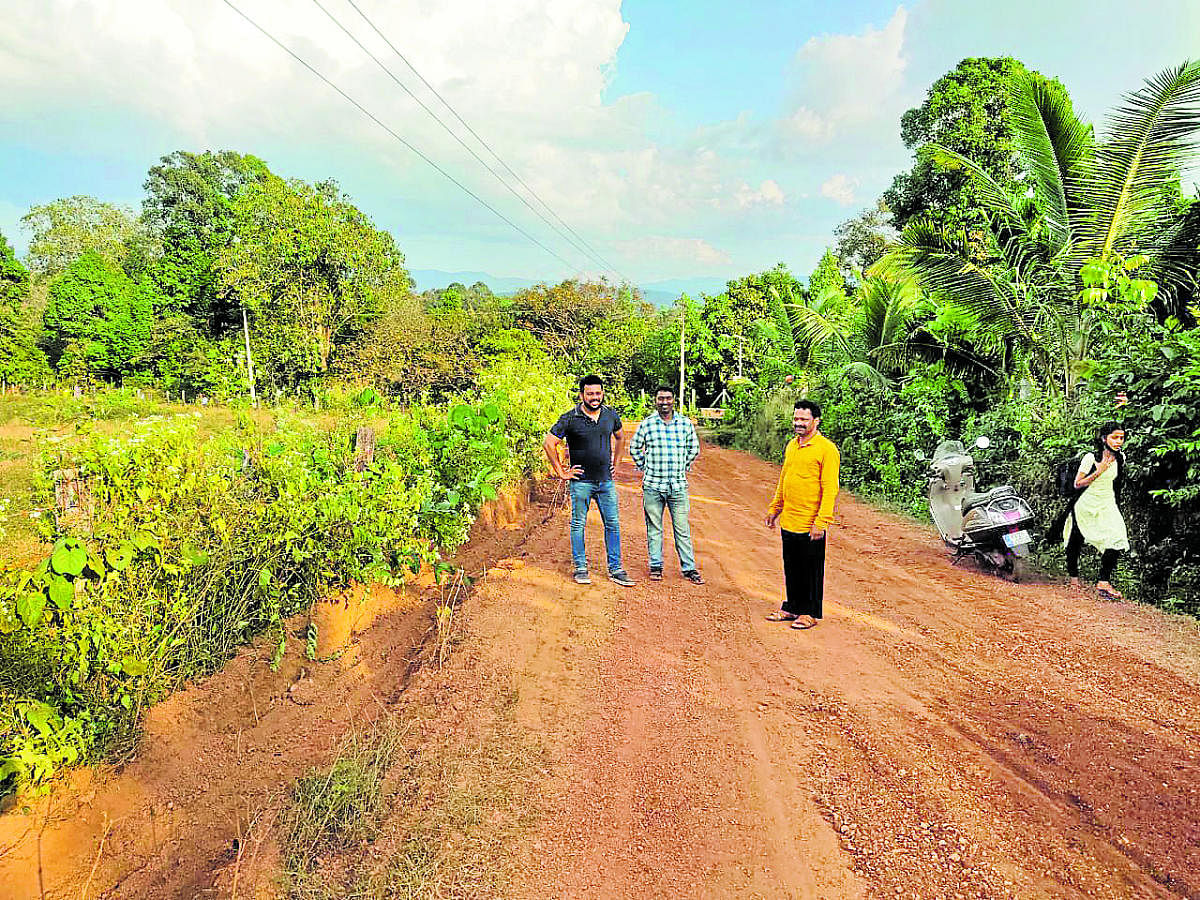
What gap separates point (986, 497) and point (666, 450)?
320cm

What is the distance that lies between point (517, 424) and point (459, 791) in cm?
750

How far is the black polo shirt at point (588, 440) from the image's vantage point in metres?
6.12

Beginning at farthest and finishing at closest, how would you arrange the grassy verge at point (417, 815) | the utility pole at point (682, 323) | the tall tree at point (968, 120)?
the utility pole at point (682, 323)
the tall tree at point (968, 120)
the grassy verge at point (417, 815)

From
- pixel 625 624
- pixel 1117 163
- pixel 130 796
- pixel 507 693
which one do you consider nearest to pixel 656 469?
pixel 625 624

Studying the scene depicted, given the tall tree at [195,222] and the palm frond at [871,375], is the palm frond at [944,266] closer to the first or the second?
the palm frond at [871,375]

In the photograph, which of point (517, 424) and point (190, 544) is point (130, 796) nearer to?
point (190, 544)

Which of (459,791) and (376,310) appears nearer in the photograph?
(459,791)

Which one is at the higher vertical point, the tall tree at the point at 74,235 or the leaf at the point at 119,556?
the tall tree at the point at 74,235

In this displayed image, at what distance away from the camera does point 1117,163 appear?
8047 mm

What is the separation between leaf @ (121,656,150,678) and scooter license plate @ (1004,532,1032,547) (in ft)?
22.1

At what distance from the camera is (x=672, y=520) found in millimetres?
6426

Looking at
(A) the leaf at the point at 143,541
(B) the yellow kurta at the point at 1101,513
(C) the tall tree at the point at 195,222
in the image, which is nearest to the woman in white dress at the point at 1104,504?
(B) the yellow kurta at the point at 1101,513

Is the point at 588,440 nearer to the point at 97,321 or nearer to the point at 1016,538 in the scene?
the point at 1016,538

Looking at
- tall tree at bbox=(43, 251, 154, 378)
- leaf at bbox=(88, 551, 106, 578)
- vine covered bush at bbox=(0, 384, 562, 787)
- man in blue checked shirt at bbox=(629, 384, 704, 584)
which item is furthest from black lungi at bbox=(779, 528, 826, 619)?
tall tree at bbox=(43, 251, 154, 378)
